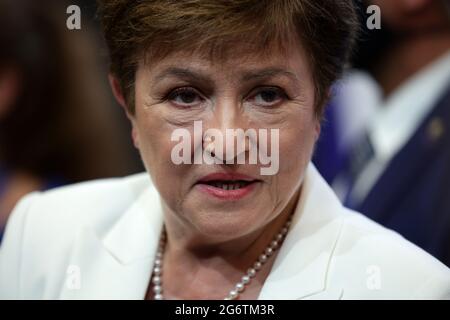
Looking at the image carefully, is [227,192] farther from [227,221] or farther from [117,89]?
[117,89]

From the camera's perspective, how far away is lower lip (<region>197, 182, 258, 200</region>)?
121 cm

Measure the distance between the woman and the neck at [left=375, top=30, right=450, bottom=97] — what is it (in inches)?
28.4

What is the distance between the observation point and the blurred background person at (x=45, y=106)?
2.08 m

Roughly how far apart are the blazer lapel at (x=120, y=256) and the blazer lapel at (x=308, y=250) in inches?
9.8

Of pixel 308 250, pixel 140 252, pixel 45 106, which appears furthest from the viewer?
pixel 45 106

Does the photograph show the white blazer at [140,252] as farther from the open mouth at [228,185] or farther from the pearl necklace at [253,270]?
the open mouth at [228,185]

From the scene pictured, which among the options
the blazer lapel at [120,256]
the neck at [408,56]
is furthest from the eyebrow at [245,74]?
the neck at [408,56]

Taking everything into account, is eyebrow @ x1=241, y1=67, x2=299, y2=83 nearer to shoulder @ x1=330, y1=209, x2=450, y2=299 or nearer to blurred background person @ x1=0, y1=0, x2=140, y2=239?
shoulder @ x1=330, y1=209, x2=450, y2=299

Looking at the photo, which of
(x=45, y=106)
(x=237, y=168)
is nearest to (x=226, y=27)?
(x=237, y=168)

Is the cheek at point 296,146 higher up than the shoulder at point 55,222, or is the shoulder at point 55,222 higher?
the cheek at point 296,146

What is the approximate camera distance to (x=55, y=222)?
1.53 m

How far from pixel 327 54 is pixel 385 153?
0.89m

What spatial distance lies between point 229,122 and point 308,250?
11.5 inches

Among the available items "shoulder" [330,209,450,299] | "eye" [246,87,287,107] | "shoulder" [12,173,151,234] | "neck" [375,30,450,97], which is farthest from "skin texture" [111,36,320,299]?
"neck" [375,30,450,97]
